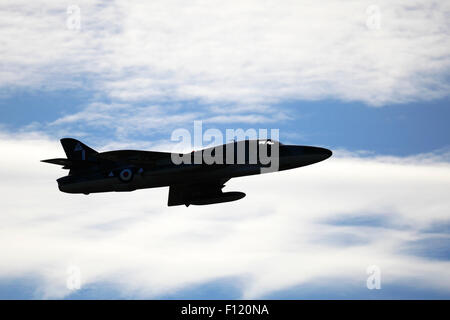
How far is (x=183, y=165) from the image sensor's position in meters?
56.6

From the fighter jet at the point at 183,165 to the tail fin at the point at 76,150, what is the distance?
0.40 metres

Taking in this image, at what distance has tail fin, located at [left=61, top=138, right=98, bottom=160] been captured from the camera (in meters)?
59.8

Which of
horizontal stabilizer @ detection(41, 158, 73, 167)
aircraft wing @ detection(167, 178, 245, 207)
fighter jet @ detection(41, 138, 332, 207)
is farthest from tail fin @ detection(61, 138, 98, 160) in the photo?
aircraft wing @ detection(167, 178, 245, 207)

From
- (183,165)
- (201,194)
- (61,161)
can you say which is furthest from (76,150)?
(201,194)

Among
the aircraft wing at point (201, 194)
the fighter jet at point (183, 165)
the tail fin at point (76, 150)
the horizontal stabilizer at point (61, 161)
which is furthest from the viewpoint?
the tail fin at point (76, 150)

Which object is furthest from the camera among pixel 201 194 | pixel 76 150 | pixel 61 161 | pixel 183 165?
pixel 76 150

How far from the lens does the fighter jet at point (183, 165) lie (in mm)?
56344

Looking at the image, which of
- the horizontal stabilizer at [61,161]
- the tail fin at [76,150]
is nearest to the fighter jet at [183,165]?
the horizontal stabilizer at [61,161]

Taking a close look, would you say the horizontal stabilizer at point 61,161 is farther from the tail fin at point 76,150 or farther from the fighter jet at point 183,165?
the tail fin at point 76,150

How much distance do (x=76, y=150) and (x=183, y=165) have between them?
10.2m

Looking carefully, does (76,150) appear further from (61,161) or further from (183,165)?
(183,165)
